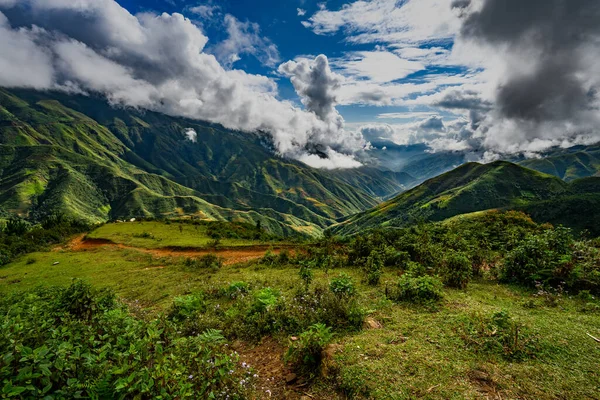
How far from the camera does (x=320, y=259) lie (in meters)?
20.7

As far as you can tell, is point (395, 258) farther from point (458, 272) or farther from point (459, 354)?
point (459, 354)

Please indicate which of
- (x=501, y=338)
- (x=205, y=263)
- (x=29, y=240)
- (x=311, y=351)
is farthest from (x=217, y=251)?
(x=29, y=240)

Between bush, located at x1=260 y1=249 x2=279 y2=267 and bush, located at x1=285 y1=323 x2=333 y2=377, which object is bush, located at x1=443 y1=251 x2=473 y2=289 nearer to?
bush, located at x1=285 y1=323 x2=333 y2=377

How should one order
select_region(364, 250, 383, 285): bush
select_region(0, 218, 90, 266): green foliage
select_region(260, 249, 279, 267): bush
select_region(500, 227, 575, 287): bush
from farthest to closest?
1. select_region(0, 218, 90, 266): green foliage
2. select_region(260, 249, 279, 267): bush
3. select_region(364, 250, 383, 285): bush
4. select_region(500, 227, 575, 287): bush

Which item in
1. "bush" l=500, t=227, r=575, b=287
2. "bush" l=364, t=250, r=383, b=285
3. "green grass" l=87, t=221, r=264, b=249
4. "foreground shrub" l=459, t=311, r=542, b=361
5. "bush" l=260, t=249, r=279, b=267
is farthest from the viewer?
"green grass" l=87, t=221, r=264, b=249

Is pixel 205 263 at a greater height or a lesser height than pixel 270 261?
lesser

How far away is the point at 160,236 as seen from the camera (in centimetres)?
4453

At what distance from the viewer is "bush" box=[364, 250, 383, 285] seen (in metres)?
13.7

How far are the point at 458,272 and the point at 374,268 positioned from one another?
4697 mm

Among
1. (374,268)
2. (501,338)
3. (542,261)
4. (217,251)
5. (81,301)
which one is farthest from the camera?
(217,251)

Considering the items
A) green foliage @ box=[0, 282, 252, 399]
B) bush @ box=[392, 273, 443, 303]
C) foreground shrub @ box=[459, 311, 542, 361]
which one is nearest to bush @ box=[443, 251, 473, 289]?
bush @ box=[392, 273, 443, 303]

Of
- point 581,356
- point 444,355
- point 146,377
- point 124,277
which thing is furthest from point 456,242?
point 124,277

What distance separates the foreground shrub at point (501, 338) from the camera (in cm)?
686

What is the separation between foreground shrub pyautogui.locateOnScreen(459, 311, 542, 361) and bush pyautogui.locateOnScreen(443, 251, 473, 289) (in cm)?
454
